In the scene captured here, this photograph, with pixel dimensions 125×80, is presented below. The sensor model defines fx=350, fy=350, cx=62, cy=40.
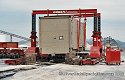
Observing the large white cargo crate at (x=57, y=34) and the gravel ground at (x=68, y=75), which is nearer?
the gravel ground at (x=68, y=75)

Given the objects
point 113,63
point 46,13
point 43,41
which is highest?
point 46,13

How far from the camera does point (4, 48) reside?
1748 inches

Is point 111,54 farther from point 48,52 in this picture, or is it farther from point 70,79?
point 70,79

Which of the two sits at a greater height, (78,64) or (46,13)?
(46,13)

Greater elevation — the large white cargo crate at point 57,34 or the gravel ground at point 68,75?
the large white cargo crate at point 57,34

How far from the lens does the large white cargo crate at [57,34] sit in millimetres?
27297

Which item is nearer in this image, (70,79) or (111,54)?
(70,79)

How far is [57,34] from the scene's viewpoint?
2745 cm

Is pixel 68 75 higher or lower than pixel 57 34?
lower

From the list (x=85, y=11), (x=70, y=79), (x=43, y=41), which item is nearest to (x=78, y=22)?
(x=85, y=11)

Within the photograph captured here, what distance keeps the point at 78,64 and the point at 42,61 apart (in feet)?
13.8

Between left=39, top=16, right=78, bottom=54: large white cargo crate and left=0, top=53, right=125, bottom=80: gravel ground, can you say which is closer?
left=0, top=53, right=125, bottom=80: gravel ground

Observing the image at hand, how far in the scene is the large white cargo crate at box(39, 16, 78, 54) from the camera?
27297 mm

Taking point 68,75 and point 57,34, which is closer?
point 68,75
